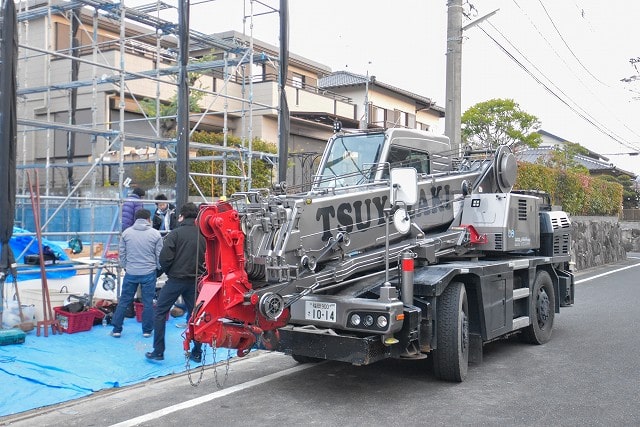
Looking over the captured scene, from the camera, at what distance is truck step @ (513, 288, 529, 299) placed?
858 centimetres

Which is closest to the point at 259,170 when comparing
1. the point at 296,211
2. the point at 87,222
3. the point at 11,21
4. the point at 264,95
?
the point at 87,222

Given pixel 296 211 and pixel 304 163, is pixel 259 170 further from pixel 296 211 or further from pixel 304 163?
pixel 296 211

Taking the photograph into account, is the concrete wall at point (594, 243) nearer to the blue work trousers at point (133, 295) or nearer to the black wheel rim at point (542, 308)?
the black wheel rim at point (542, 308)

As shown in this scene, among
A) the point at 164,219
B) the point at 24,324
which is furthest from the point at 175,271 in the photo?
the point at 164,219

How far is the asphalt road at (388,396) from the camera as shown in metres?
5.78

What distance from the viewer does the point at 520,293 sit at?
8758 millimetres

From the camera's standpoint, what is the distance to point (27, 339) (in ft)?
27.1

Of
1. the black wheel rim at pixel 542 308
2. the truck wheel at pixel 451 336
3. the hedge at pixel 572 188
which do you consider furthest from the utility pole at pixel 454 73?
the truck wheel at pixel 451 336

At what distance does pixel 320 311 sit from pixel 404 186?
1497mm

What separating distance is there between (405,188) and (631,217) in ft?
141

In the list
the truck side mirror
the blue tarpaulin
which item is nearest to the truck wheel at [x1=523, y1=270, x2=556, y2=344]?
the truck side mirror

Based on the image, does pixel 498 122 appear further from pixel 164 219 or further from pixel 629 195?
pixel 164 219

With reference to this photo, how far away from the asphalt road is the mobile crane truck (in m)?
0.43

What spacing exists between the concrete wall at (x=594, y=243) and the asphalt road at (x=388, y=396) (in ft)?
46.1
